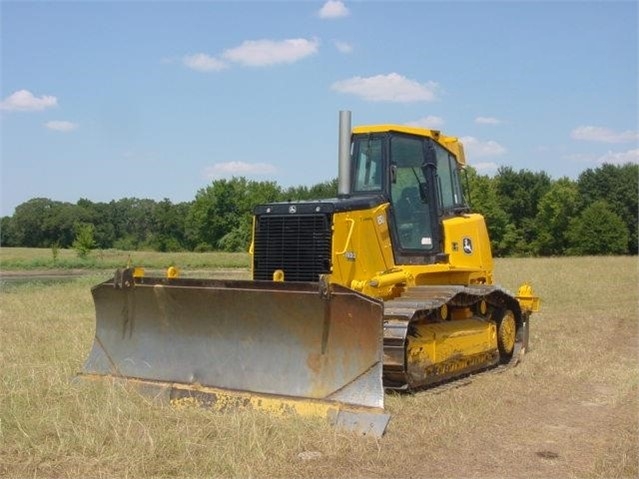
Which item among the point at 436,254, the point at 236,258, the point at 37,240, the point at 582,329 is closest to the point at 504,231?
the point at 236,258

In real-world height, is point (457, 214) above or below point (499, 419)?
above

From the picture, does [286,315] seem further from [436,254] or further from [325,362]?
[436,254]

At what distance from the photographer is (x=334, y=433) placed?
580 centimetres

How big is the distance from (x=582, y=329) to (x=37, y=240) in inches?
3065

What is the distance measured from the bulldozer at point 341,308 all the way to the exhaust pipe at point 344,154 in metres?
0.01

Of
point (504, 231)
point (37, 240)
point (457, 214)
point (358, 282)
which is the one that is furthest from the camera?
point (37, 240)

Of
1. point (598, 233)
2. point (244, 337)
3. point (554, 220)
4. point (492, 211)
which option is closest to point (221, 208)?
point (492, 211)

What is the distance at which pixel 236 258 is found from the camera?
5231 centimetres

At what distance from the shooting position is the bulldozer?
6.62 meters

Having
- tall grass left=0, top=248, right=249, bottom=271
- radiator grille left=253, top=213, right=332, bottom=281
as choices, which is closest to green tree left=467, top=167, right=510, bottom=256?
tall grass left=0, top=248, right=249, bottom=271

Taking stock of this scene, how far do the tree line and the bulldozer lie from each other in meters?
49.9

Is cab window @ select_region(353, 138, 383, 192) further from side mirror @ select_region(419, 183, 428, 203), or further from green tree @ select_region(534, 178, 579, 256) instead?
green tree @ select_region(534, 178, 579, 256)

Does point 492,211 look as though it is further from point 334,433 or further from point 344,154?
point 334,433

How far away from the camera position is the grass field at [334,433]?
5.15 meters
